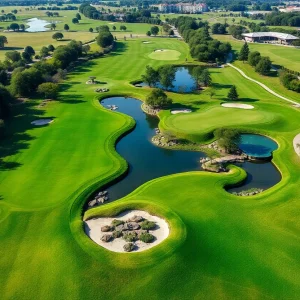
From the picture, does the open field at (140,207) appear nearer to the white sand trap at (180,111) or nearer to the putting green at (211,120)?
the putting green at (211,120)

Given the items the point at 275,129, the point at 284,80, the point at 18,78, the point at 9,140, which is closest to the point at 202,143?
the point at 275,129

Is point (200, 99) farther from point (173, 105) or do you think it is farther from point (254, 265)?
point (254, 265)

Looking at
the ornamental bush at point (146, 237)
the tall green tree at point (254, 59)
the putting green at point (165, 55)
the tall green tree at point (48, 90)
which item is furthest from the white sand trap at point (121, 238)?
the putting green at point (165, 55)

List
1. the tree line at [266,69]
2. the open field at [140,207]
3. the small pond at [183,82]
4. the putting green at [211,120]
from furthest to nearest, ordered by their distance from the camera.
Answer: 1. the small pond at [183,82]
2. the tree line at [266,69]
3. the putting green at [211,120]
4. the open field at [140,207]

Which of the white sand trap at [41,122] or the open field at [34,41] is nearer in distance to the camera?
the white sand trap at [41,122]

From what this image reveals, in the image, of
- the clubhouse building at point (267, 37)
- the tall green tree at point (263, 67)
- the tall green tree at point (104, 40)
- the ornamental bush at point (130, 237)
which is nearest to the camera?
the ornamental bush at point (130, 237)

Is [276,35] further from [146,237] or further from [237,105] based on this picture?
[146,237]

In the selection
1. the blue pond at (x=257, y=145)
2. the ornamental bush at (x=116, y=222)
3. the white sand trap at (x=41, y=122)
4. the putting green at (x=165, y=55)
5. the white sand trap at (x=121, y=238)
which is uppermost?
the putting green at (x=165, y=55)
